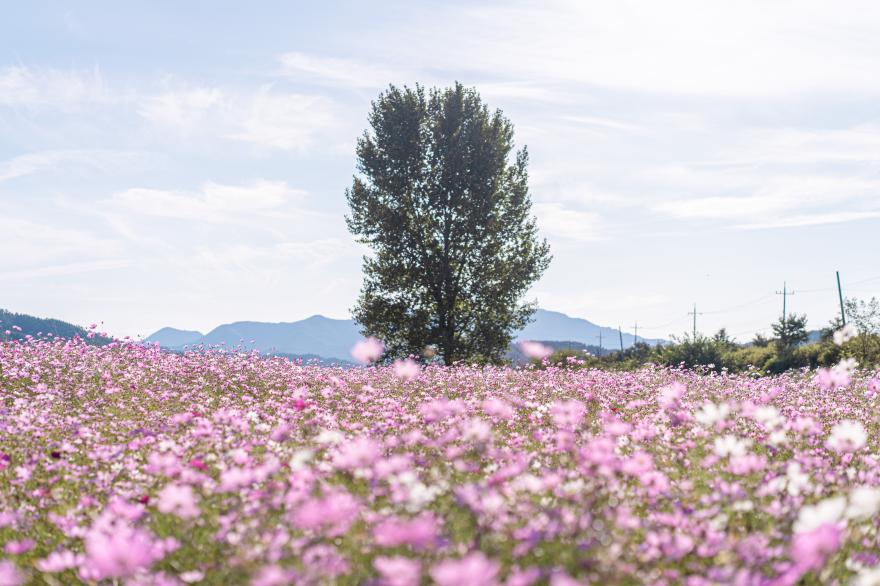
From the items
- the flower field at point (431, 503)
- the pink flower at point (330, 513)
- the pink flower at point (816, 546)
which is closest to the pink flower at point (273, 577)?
the flower field at point (431, 503)

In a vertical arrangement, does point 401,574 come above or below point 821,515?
below

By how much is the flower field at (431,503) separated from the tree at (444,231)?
748 inches

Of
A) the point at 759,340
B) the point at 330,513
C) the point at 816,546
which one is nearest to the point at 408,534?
the point at 330,513

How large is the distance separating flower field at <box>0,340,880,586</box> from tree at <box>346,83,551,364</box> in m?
19.0

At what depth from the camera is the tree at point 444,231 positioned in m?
27.9

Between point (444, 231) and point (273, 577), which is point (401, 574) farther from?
point (444, 231)

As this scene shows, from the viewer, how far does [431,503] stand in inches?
183

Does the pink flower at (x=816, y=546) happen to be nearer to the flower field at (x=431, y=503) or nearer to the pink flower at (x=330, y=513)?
the flower field at (x=431, y=503)

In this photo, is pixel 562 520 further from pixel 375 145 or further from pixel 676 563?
pixel 375 145

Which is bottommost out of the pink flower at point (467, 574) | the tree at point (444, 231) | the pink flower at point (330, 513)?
the pink flower at point (467, 574)

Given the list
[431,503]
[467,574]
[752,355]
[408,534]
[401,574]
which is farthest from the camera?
[752,355]

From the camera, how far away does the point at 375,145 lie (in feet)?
96.2

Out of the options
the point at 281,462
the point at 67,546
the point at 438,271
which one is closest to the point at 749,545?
the point at 281,462

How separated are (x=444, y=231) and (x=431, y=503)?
2372 cm
